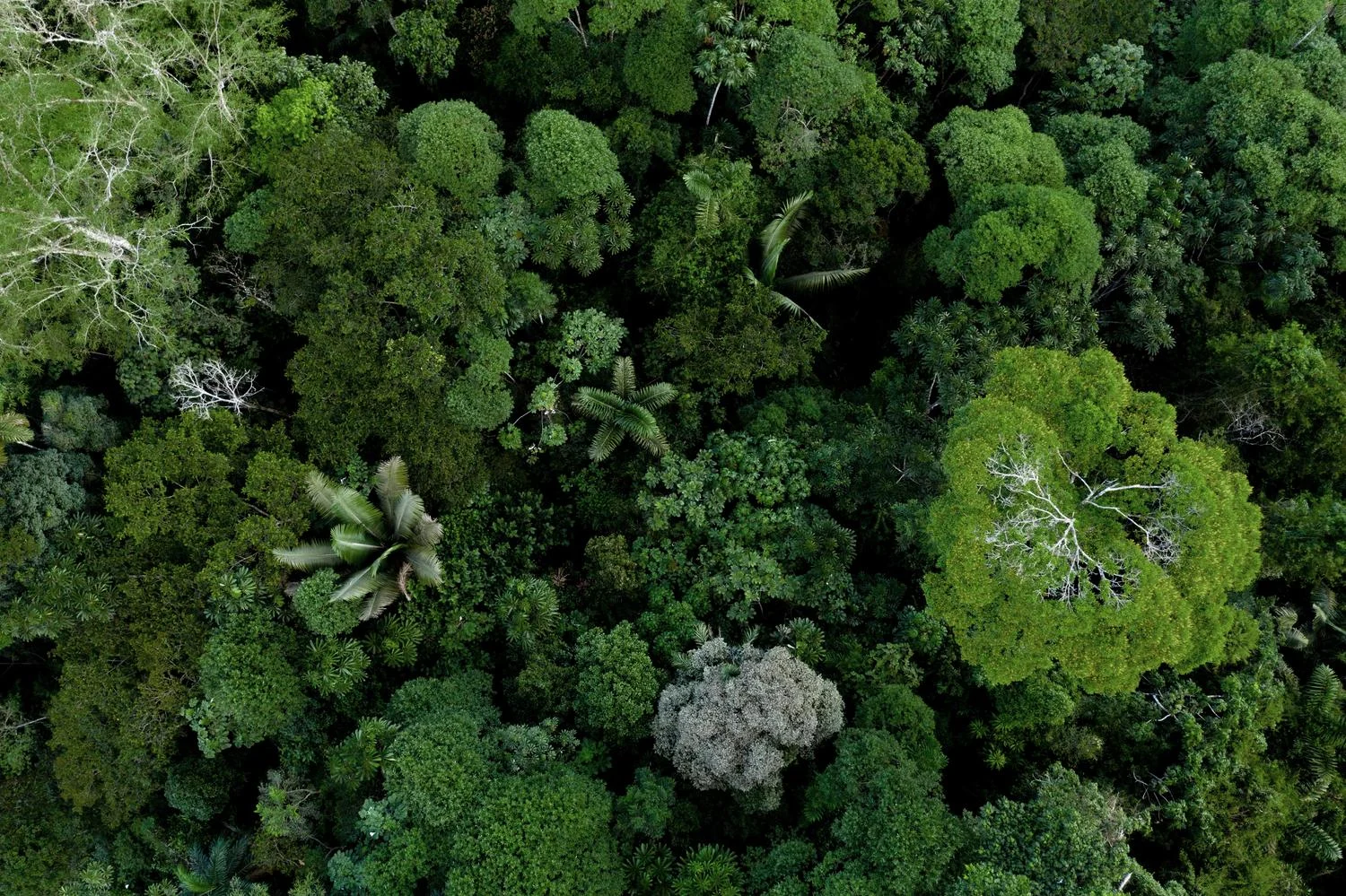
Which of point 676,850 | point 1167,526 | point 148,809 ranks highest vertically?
point 1167,526

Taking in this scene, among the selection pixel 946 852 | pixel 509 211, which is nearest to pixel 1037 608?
pixel 946 852

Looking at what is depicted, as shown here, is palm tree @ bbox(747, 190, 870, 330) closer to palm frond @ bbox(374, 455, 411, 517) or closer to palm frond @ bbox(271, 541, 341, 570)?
palm frond @ bbox(374, 455, 411, 517)

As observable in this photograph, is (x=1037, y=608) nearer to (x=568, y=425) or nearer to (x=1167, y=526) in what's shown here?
(x=1167, y=526)

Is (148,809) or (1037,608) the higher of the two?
(1037,608)

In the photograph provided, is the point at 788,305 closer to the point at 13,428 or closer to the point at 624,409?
the point at 624,409

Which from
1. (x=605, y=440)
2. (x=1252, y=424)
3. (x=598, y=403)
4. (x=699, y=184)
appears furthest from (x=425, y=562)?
(x=1252, y=424)
